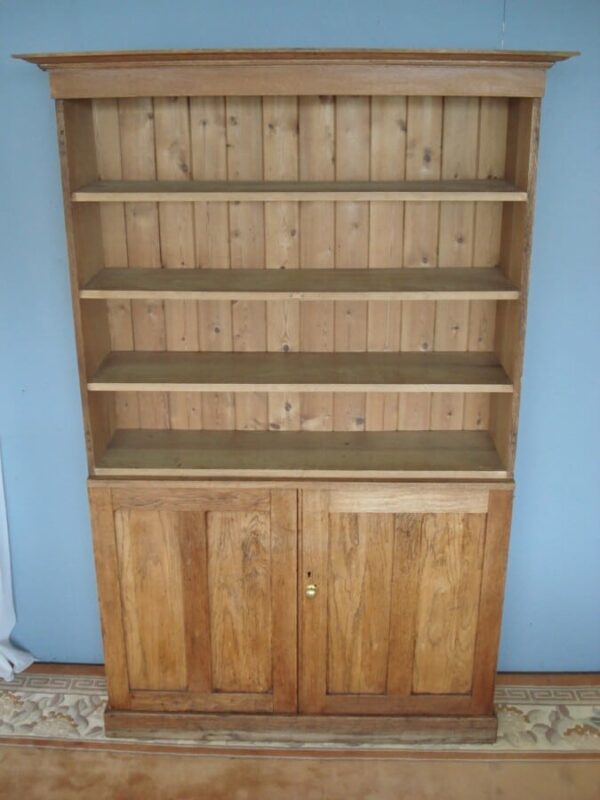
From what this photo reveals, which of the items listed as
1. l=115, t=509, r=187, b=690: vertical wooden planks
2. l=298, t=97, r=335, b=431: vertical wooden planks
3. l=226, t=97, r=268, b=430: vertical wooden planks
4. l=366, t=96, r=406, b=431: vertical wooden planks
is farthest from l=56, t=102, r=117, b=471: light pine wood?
l=366, t=96, r=406, b=431: vertical wooden planks

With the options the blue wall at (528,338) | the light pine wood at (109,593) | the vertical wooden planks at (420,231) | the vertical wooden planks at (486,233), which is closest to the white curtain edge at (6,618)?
the blue wall at (528,338)

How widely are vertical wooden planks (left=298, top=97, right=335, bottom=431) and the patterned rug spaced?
3.74 feet

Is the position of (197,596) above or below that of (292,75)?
below

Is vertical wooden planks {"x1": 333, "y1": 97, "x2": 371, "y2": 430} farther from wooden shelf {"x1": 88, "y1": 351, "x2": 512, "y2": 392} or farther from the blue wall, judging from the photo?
the blue wall

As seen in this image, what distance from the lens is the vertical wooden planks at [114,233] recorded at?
102 inches

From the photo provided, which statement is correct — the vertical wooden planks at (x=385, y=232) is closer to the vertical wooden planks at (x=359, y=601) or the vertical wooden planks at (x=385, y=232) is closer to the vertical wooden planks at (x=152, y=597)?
the vertical wooden planks at (x=359, y=601)

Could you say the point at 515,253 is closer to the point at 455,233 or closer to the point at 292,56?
the point at 455,233

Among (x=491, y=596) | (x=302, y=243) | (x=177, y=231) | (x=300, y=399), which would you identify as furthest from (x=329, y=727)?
(x=177, y=231)

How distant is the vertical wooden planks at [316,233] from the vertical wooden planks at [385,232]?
0.42 ft

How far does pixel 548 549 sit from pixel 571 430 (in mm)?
456

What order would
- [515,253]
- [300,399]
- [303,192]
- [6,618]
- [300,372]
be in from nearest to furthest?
[303,192] < [515,253] < [300,372] < [300,399] < [6,618]

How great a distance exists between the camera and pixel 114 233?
268 centimetres

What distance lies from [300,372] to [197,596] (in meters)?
0.80

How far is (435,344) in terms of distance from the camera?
2.76 meters
